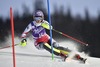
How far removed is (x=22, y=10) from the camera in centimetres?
291

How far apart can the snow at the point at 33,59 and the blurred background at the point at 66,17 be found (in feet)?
0.36

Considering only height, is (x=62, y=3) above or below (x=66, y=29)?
above

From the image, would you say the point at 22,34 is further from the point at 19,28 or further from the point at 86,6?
the point at 86,6

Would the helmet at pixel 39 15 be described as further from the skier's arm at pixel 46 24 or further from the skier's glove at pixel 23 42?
the skier's glove at pixel 23 42

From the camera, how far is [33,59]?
269 cm

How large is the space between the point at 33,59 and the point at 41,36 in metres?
0.27

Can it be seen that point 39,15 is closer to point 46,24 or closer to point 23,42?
point 46,24

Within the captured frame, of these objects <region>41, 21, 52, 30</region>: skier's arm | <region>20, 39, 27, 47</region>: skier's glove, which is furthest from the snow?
<region>41, 21, 52, 30</region>: skier's arm

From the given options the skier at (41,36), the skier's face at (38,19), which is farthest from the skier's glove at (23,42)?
the skier's face at (38,19)

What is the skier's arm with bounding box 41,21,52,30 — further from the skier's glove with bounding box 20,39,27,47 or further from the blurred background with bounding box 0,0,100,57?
the skier's glove with bounding box 20,39,27,47

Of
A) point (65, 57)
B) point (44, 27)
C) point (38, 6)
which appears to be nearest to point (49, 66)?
point (65, 57)

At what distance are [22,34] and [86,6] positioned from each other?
0.72m

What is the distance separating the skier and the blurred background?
0.05 metres

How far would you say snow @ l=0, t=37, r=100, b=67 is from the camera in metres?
2.54
